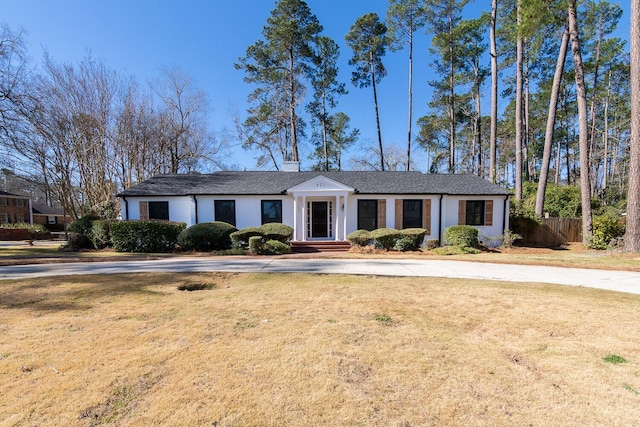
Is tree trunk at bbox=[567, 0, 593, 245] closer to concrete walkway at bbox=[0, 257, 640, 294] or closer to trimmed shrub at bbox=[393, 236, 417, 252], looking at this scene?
concrete walkway at bbox=[0, 257, 640, 294]

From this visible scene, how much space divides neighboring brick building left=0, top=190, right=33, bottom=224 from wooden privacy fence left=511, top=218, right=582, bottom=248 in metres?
51.2

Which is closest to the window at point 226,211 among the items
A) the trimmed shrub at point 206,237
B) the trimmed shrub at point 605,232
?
the trimmed shrub at point 206,237

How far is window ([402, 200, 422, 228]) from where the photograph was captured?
1423 cm

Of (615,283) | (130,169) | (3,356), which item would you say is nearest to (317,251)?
(615,283)

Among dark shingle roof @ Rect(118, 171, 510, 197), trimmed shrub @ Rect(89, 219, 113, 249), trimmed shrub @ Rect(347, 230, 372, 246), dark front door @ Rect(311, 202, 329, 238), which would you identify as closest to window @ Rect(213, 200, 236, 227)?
dark shingle roof @ Rect(118, 171, 510, 197)

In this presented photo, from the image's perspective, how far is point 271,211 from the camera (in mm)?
14328

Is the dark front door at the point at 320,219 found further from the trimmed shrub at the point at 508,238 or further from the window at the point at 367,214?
the trimmed shrub at the point at 508,238

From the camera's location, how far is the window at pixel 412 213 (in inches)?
560

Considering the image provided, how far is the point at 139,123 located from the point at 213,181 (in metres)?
8.28

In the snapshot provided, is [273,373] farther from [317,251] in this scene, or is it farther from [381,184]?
[381,184]

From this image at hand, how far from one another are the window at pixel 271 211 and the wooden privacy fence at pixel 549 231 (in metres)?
12.7

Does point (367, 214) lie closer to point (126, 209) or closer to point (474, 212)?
point (474, 212)

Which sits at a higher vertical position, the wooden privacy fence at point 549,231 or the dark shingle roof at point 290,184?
the dark shingle roof at point 290,184

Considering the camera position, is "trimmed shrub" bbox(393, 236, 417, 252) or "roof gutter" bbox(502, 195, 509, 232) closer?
"trimmed shrub" bbox(393, 236, 417, 252)
